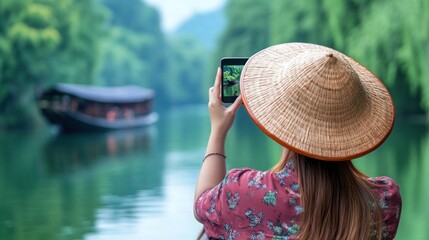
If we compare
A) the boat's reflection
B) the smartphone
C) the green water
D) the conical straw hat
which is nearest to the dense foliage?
the green water

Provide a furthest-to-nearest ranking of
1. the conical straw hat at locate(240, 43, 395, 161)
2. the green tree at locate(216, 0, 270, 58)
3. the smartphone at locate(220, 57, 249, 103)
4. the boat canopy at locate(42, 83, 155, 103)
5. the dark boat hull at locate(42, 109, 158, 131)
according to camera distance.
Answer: the green tree at locate(216, 0, 270, 58) → the boat canopy at locate(42, 83, 155, 103) → the dark boat hull at locate(42, 109, 158, 131) → the smartphone at locate(220, 57, 249, 103) → the conical straw hat at locate(240, 43, 395, 161)

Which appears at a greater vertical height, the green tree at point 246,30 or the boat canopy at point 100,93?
the green tree at point 246,30

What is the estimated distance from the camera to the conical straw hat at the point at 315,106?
167 centimetres

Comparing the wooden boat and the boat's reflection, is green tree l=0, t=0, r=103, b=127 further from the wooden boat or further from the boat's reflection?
the boat's reflection

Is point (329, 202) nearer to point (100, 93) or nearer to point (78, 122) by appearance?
point (78, 122)

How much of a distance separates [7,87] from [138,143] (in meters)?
7.24

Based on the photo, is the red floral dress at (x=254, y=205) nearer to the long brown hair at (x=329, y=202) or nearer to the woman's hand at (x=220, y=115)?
the long brown hair at (x=329, y=202)

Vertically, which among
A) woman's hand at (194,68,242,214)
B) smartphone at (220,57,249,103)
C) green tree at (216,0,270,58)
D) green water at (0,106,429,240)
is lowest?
green water at (0,106,429,240)

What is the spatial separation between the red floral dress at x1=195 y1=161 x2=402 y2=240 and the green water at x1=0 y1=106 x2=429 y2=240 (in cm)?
380

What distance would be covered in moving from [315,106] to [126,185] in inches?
298

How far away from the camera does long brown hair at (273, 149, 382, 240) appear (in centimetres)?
167

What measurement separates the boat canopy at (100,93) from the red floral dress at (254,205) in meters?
21.5

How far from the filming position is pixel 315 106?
1.70 meters

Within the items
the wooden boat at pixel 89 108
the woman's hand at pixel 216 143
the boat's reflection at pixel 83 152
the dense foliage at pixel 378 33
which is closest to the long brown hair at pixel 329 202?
the woman's hand at pixel 216 143
